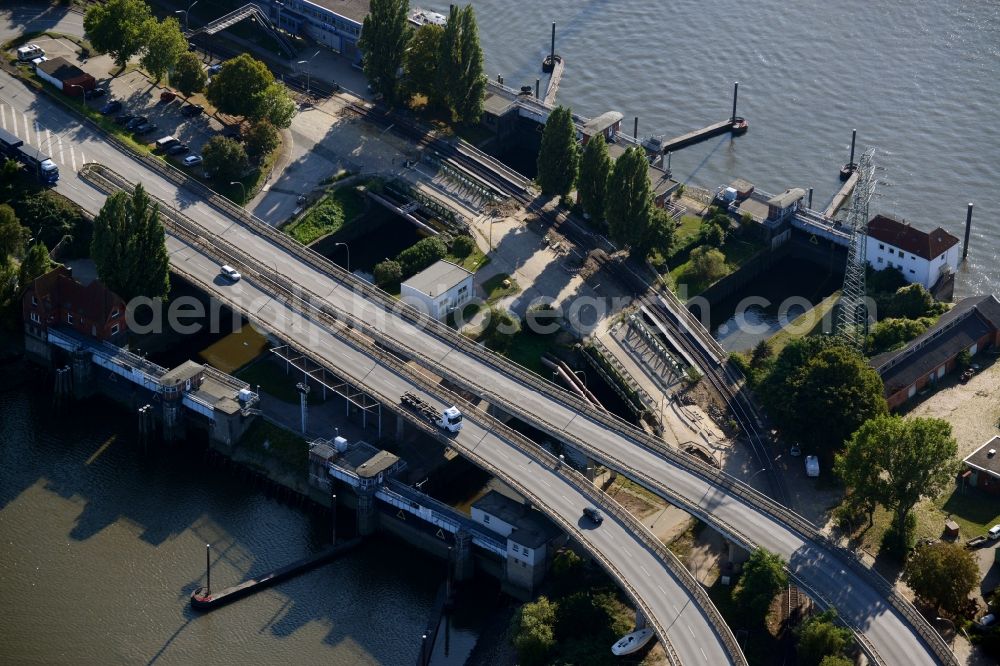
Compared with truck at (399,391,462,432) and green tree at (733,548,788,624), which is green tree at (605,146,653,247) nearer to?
truck at (399,391,462,432)

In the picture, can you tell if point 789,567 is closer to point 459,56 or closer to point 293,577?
point 293,577

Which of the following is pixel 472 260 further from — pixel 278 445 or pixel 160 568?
pixel 160 568

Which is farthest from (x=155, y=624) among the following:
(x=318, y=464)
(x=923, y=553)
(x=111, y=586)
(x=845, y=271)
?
(x=845, y=271)

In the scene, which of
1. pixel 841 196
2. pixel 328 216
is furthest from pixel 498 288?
pixel 841 196

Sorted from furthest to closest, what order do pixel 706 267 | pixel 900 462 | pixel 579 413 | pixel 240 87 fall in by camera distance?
pixel 240 87 → pixel 706 267 → pixel 579 413 → pixel 900 462

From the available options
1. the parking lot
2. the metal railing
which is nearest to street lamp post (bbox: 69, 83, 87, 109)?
the parking lot
